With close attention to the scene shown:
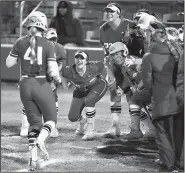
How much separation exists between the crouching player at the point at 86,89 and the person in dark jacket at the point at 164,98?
209cm

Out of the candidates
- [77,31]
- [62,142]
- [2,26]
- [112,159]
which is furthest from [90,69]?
[2,26]

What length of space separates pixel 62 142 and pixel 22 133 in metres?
0.75

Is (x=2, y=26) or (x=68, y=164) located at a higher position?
(x=2, y=26)

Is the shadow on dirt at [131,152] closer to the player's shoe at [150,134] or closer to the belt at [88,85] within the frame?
the player's shoe at [150,134]

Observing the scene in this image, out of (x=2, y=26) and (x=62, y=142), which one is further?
(x=2, y=26)

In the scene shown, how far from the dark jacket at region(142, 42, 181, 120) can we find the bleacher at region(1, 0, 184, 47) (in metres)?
7.63

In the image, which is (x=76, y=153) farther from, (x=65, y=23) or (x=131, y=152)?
(x=65, y=23)

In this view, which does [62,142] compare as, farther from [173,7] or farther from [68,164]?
[173,7]

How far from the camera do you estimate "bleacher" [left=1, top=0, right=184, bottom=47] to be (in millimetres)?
14609

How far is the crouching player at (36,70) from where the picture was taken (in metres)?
7.06

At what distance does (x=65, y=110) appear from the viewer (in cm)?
1159

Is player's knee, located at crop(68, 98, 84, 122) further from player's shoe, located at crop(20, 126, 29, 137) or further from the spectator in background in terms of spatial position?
the spectator in background

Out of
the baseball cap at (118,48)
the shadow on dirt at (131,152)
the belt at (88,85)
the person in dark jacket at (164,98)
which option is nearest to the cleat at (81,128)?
the belt at (88,85)

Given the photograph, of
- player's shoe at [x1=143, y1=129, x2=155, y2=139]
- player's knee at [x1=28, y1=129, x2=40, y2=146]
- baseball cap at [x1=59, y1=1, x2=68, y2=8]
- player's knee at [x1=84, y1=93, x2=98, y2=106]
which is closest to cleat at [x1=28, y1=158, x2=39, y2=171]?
player's knee at [x1=28, y1=129, x2=40, y2=146]
